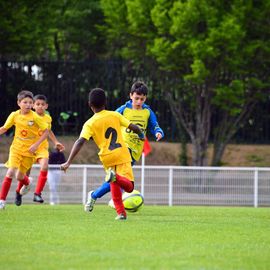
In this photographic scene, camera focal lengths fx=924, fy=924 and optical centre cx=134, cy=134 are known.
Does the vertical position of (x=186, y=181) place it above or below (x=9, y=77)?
below

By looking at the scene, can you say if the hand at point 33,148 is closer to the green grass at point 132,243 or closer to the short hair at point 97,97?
the green grass at point 132,243

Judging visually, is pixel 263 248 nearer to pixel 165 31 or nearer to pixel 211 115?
pixel 165 31

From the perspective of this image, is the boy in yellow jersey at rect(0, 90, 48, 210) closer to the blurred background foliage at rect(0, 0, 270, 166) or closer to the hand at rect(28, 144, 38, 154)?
the hand at rect(28, 144, 38, 154)

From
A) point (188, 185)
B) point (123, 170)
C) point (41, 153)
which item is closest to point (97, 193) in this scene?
point (123, 170)

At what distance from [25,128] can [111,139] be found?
3429 millimetres

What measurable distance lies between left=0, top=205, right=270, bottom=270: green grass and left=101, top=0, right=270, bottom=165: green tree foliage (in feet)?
46.2

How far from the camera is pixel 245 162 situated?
30.5 m

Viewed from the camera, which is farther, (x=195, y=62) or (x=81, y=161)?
(x=81, y=161)

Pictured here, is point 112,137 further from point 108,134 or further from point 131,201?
point 131,201

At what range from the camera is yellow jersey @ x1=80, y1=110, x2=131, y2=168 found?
12445mm

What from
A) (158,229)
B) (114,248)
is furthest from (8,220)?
(114,248)

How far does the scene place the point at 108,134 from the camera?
41.1 ft

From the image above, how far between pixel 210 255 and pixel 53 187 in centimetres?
1656

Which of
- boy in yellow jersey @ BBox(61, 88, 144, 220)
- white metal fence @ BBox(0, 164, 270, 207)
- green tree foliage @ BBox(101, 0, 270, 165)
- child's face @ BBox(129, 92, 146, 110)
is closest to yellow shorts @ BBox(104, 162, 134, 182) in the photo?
boy in yellow jersey @ BBox(61, 88, 144, 220)
